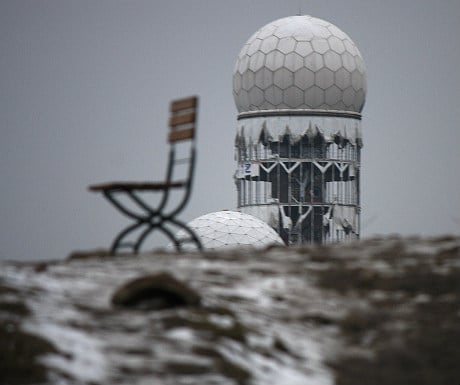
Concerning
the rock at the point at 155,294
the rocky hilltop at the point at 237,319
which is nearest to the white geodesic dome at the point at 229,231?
the rocky hilltop at the point at 237,319

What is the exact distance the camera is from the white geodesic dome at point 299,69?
91.6 metres

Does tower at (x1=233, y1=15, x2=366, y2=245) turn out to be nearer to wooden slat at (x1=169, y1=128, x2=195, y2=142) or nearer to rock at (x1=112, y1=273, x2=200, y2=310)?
wooden slat at (x1=169, y1=128, x2=195, y2=142)

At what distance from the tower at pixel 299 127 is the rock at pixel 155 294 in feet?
259

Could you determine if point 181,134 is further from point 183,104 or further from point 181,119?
point 183,104

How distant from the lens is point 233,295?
1375 cm

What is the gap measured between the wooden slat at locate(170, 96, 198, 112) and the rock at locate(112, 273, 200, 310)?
430 cm

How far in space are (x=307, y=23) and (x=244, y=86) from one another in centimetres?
528

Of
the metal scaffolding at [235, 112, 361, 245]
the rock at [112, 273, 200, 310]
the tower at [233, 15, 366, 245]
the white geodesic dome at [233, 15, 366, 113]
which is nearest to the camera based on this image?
the rock at [112, 273, 200, 310]

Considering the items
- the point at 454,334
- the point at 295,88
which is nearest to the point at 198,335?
the point at 454,334

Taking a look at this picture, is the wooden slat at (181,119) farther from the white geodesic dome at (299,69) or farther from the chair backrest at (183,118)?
the white geodesic dome at (299,69)

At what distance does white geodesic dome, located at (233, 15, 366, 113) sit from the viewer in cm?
9162

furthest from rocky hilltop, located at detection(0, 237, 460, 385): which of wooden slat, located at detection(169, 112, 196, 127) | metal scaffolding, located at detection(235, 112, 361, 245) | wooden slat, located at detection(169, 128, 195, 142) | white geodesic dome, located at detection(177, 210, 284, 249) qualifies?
metal scaffolding, located at detection(235, 112, 361, 245)

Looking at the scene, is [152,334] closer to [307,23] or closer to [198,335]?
[198,335]

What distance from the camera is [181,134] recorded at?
1691 centimetres
